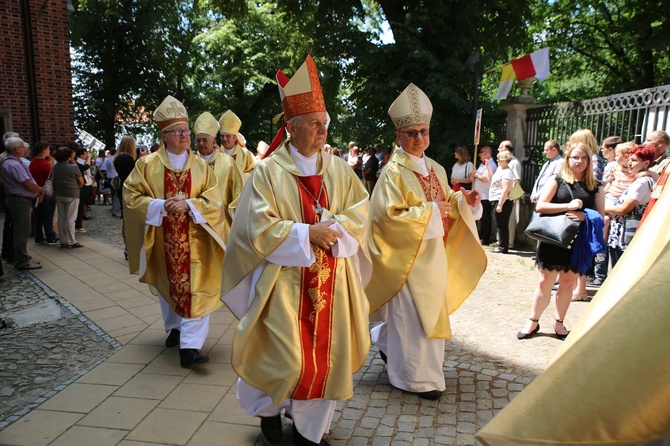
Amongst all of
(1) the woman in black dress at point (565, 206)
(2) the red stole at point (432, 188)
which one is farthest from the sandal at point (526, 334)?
(2) the red stole at point (432, 188)

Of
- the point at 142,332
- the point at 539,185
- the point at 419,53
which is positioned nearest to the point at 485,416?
the point at 142,332

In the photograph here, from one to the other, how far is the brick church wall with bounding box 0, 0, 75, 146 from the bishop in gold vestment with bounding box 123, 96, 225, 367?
9.94m

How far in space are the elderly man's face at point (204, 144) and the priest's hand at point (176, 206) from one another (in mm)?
2082

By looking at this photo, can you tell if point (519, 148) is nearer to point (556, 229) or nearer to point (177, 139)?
point (556, 229)

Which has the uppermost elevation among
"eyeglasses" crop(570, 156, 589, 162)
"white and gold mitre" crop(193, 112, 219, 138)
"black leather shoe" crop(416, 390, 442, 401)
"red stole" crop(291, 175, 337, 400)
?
"white and gold mitre" crop(193, 112, 219, 138)

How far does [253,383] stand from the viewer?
2898 millimetres

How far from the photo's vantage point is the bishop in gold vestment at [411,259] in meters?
3.77

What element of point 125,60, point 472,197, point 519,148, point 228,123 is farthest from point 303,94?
point 125,60

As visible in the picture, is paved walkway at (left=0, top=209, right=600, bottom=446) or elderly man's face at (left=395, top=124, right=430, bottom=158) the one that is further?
elderly man's face at (left=395, top=124, right=430, bottom=158)

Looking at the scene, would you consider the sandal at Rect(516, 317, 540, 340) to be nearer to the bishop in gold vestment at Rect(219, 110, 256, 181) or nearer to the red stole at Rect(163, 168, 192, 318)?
the red stole at Rect(163, 168, 192, 318)

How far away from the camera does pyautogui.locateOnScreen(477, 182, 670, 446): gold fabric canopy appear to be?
2.14ft

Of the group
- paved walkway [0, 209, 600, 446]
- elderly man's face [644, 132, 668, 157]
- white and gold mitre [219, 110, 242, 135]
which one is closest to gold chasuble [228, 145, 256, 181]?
white and gold mitre [219, 110, 242, 135]

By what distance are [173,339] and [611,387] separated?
467cm

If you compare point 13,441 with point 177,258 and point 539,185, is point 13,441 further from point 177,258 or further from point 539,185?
point 539,185
